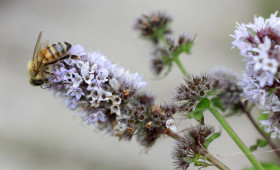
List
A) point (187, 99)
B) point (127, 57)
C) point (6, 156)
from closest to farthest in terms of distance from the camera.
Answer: point (187, 99) < point (6, 156) < point (127, 57)

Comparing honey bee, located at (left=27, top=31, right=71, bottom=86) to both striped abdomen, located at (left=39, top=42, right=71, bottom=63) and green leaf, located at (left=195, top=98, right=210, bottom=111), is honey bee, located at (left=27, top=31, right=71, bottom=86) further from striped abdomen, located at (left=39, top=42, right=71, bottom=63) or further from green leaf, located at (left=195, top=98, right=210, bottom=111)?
green leaf, located at (left=195, top=98, right=210, bottom=111)

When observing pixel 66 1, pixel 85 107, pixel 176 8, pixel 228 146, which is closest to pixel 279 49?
pixel 85 107

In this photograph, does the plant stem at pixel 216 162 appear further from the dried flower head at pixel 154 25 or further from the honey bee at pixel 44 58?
the dried flower head at pixel 154 25

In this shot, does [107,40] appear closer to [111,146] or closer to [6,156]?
[111,146]

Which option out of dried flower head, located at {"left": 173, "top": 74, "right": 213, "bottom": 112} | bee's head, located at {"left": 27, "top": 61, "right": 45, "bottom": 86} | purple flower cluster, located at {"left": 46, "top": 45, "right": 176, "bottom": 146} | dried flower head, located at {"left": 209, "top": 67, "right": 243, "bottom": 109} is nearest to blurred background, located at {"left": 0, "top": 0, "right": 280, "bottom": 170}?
dried flower head, located at {"left": 209, "top": 67, "right": 243, "bottom": 109}

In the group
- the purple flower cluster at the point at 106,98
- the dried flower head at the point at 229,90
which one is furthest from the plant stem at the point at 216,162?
the dried flower head at the point at 229,90

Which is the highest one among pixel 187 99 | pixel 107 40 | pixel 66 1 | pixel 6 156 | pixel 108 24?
pixel 66 1

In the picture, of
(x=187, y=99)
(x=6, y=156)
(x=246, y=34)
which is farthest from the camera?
(x=6, y=156)

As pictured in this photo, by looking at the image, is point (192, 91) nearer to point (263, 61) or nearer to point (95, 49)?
point (263, 61)
